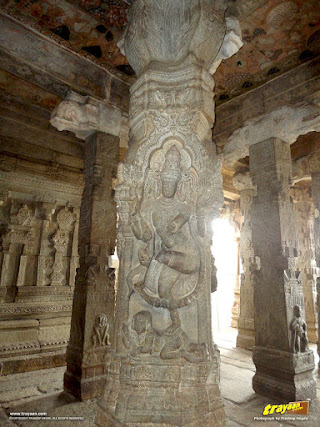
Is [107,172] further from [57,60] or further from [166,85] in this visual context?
[166,85]

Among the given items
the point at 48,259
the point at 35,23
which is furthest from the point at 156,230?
the point at 48,259

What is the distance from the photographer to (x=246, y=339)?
743 centimetres

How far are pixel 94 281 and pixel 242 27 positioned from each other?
4405 millimetres

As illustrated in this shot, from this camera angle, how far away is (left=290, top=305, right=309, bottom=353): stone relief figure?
412cm

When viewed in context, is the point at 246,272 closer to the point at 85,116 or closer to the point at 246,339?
the point at 246,339

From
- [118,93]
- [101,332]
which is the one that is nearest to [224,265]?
[101,332]

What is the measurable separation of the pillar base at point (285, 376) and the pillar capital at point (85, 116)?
14.2 ft

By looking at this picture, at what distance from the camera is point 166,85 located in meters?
2.80

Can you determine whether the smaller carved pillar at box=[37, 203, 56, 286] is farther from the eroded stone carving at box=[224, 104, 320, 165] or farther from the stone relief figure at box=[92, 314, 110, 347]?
the eroded stone carving at box=[224, 104, 320, 165]

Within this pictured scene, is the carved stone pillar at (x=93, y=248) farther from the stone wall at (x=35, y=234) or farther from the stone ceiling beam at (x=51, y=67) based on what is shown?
the stone wall at (x=35, y=234)

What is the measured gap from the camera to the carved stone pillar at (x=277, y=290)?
406 centimetres

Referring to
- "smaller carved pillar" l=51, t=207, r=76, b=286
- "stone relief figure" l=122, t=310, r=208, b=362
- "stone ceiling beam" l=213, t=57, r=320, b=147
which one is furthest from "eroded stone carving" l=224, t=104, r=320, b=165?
"smaller carved pillar" l=51, t=207, r=76, b=286

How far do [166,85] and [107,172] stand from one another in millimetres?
2243

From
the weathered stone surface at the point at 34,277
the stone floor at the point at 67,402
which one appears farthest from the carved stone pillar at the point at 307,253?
the weathered stone surface at the point at 34,277
